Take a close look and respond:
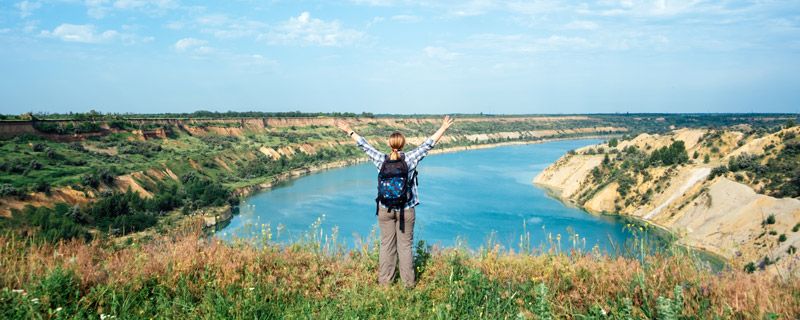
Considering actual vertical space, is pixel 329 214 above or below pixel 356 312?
below

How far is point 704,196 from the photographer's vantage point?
1125 inches

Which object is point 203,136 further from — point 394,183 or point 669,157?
A: point 394,183

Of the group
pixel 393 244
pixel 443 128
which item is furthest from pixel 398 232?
pixel 443 128

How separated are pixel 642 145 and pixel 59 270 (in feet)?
185

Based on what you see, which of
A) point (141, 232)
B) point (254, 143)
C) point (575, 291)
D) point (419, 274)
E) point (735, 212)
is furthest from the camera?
point (254, 143)

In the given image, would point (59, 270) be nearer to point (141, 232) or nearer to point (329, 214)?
point (141, 232)

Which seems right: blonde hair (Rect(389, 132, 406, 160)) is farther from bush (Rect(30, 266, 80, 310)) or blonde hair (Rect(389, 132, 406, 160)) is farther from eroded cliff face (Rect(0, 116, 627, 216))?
eroded cliff face (Rect(0, 116, 627, 216))

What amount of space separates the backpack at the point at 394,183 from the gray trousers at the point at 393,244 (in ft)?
0.47

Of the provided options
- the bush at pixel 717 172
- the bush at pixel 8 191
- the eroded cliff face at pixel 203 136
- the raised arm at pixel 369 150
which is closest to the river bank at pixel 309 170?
the eroded cliff face at pixel 203 136

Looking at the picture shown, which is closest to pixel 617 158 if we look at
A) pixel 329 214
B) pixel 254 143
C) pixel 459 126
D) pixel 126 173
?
pixel 329 214

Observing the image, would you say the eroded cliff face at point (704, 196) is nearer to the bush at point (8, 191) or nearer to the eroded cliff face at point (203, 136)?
the eroded cliff face at point (203, 136)

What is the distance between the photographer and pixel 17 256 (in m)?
4.18

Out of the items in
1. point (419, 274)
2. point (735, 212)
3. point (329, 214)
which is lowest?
point (329, 214)

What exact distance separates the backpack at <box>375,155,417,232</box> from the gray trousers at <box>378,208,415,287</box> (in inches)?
5.7
